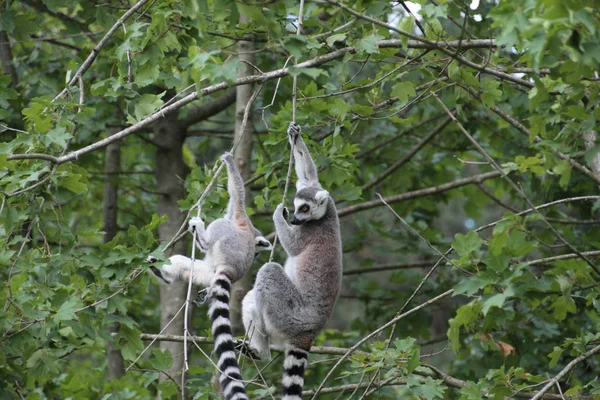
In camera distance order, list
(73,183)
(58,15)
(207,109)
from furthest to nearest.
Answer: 1. (207,109)
2. (58,15)
3. (73,183)

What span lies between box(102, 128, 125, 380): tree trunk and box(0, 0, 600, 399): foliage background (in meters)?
0.03

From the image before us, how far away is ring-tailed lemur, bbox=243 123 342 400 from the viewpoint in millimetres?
5457

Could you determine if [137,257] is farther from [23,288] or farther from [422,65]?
[422,65]

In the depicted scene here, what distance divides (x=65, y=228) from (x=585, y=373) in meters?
4.58

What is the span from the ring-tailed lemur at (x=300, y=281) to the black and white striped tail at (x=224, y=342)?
1.25ft

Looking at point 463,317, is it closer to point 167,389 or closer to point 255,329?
point 255,329

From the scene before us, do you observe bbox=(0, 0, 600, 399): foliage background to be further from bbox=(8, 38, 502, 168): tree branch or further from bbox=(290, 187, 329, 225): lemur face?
bbox=(290, 187, 329, 225): lemur face

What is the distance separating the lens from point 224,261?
5.43 m

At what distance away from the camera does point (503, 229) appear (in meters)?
3.76

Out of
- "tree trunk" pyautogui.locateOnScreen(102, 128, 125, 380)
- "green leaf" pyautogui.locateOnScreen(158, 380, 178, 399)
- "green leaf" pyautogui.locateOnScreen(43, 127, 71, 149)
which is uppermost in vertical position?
"green leaf" pyautogui.locateOnScreen(43, 127, 71, 149)

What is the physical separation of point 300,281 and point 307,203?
56 centimetres

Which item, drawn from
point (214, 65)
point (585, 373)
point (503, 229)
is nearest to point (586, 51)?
point (503, 229)

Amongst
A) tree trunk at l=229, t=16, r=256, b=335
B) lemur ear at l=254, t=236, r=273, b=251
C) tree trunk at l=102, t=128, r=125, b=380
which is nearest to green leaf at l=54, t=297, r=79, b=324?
lemur ear at l=254, t=236, r=273, b=251

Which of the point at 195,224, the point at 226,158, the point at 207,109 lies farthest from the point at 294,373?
the point at 207,109
